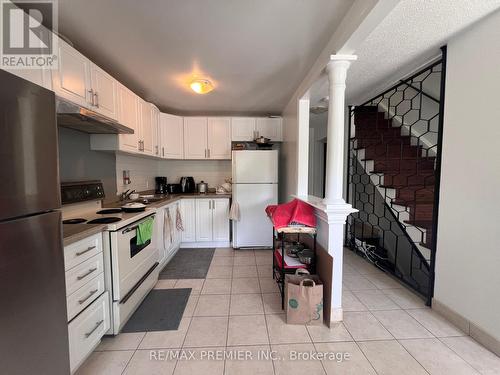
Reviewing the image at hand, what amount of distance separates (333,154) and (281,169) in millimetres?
1979

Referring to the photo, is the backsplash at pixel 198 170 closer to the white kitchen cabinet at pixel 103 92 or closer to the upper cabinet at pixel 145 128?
the upper cabinet at pixel 145 128

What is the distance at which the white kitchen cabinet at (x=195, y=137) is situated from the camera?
12.1 ft

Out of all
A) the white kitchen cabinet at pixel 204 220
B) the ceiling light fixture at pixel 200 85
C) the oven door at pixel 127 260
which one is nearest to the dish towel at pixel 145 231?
the oven door at pixel 127 260

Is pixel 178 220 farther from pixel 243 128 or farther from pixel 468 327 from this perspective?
pixel 468 327

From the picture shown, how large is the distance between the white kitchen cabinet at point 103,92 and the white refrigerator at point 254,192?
1.65 meters

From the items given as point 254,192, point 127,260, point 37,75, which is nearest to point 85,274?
point 127,260

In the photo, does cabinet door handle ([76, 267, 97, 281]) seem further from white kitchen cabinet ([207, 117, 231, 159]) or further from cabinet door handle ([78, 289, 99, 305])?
white kitchen cabinet ([207, 117, 231, 159])

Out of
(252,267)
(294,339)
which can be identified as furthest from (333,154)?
(252,267)

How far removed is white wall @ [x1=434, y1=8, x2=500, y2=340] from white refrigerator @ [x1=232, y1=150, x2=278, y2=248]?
2.02m

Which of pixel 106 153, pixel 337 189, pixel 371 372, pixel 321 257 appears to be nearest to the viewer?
pixel 371 372

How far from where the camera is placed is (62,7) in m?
1.42

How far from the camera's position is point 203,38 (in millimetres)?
1755

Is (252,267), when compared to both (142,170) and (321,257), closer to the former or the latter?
(321,257)

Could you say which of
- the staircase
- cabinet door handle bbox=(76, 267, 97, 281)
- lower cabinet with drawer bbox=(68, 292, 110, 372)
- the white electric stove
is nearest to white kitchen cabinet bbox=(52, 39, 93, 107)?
the white electric stove
